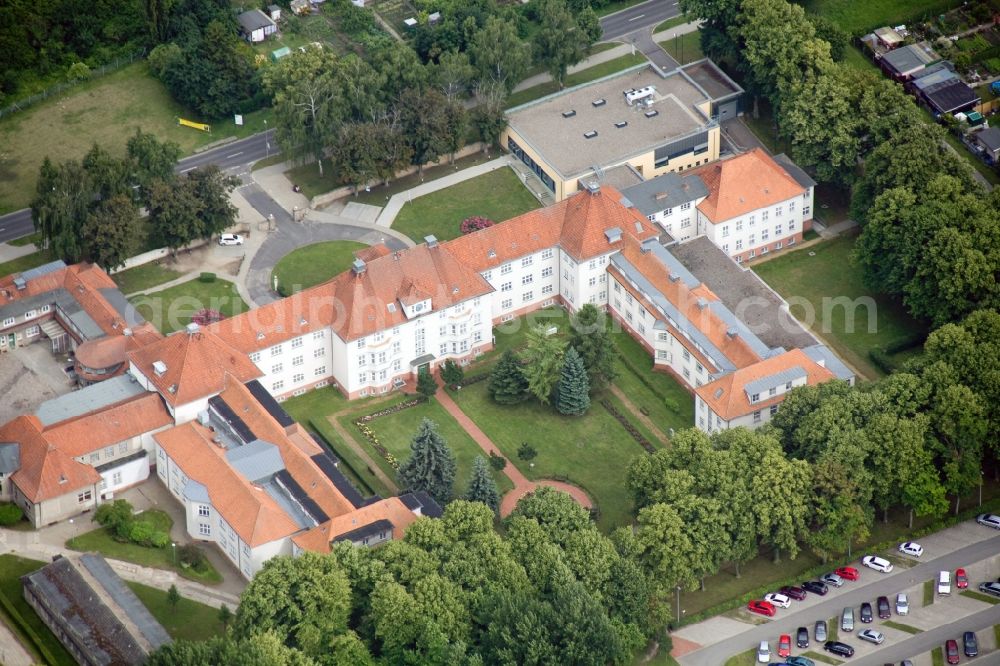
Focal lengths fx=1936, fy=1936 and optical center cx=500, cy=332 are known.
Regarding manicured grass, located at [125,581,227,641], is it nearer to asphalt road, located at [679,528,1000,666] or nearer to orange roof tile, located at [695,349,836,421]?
asphalt road, located at [679,528,1000,666]

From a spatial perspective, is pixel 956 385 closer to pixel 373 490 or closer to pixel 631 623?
pixel 631 623

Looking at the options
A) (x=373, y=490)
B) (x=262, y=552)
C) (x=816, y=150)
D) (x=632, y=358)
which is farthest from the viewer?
(x=816, y=150)

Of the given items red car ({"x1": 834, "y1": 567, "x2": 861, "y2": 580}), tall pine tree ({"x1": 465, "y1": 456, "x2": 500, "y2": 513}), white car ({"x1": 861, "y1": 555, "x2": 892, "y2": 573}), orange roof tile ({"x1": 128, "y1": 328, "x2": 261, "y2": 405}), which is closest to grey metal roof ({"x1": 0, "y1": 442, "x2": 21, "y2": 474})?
orange roof tile ({"x1": 128, "y1": 328, "x2": 261, "y2": 405})

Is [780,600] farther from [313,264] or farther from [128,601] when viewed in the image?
[313,264]

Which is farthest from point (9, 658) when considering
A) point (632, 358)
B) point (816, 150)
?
point (816, 150)

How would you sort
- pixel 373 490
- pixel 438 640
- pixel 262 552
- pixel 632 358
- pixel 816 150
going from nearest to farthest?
pixel 438 640, pixel 262 552, pixel 373 490, pixel 632 358, pixel 816 150
